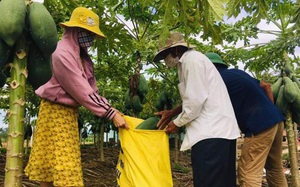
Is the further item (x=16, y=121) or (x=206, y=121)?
(x=206, y=121)

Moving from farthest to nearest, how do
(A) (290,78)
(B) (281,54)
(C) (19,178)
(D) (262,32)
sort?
1. (D) (262,32)
2. (A) (290,78)
3. (B) (281,54)
4. (C) (19,178)

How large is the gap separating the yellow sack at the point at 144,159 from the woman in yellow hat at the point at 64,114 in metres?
0.12

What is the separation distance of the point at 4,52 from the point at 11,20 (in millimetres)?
147

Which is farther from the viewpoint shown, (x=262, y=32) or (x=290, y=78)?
(x=262, y=32)

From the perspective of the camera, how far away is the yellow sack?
2520 mm

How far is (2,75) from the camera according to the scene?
5.86 feet

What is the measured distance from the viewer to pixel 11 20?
1.60 m

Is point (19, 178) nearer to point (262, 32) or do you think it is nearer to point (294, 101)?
point (294, 101)

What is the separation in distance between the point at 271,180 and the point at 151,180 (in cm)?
204

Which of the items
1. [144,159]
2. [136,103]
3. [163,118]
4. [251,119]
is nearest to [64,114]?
[144,159]

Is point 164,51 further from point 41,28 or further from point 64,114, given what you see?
point 41,28

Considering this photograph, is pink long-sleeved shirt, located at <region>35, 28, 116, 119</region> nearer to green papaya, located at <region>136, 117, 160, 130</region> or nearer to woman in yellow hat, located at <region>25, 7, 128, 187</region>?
woman in yellow hat, located at <region>25, 7, 128, 187</region>

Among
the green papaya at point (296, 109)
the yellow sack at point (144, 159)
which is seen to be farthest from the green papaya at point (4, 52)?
the green papaya at point (296, 109)

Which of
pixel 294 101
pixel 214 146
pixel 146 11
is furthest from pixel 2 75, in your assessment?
pixel 294 101
